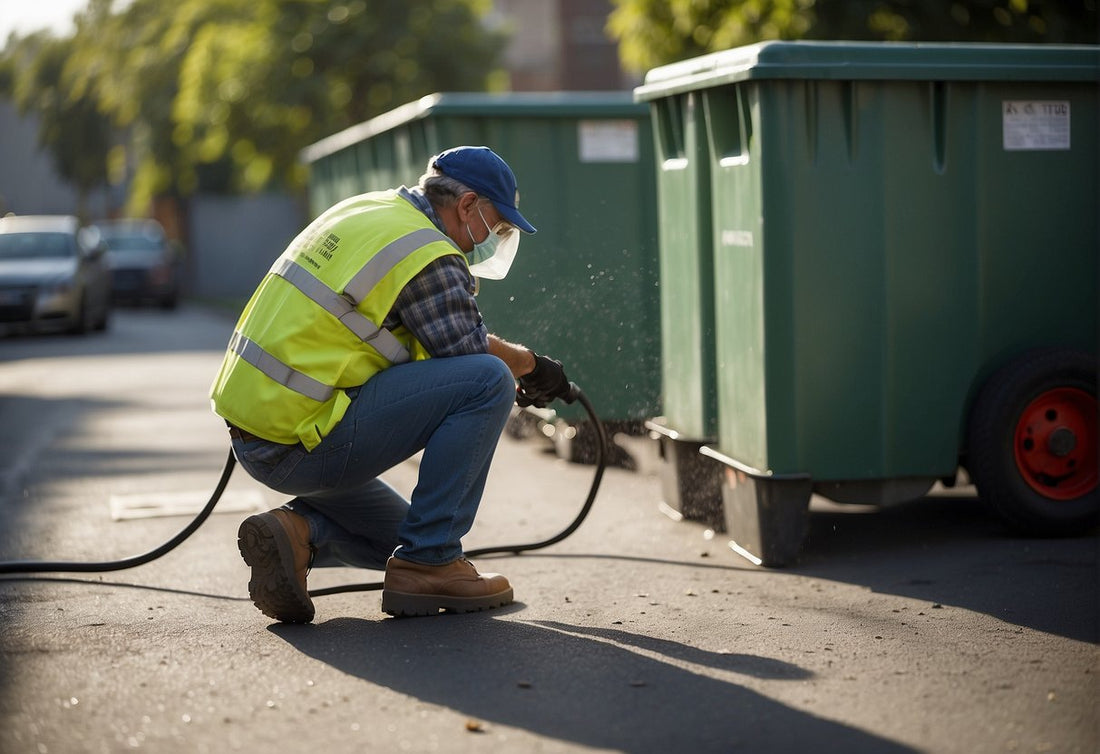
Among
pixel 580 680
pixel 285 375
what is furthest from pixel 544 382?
pixel 580 680

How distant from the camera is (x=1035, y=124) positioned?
5453 mm

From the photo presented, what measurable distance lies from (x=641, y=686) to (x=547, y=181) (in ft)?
13.8

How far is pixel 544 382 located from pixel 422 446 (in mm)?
504

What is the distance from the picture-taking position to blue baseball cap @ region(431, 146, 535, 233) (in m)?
4.48

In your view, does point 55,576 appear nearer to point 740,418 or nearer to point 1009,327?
point 740,418

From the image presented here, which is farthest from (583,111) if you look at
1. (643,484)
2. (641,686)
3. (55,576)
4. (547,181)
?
(641,686)

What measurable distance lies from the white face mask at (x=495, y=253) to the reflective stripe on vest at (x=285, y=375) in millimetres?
621

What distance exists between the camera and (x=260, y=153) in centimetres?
2283

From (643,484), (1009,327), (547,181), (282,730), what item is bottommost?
(643,484)

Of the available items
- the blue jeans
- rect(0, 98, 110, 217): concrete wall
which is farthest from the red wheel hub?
rect(0, 98, 110, 217): concrete wall

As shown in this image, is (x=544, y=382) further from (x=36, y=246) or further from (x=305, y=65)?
(x=305, y=65)

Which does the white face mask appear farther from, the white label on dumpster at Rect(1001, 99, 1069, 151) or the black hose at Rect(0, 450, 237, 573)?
the white label on dumpster at Rect(1001, 99, 1069, 151)

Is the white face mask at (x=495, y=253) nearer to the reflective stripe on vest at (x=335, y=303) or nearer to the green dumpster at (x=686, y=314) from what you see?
the reflective stripe on vest at (x=335, y=303)

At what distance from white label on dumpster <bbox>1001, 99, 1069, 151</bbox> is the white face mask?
72.8 inches
